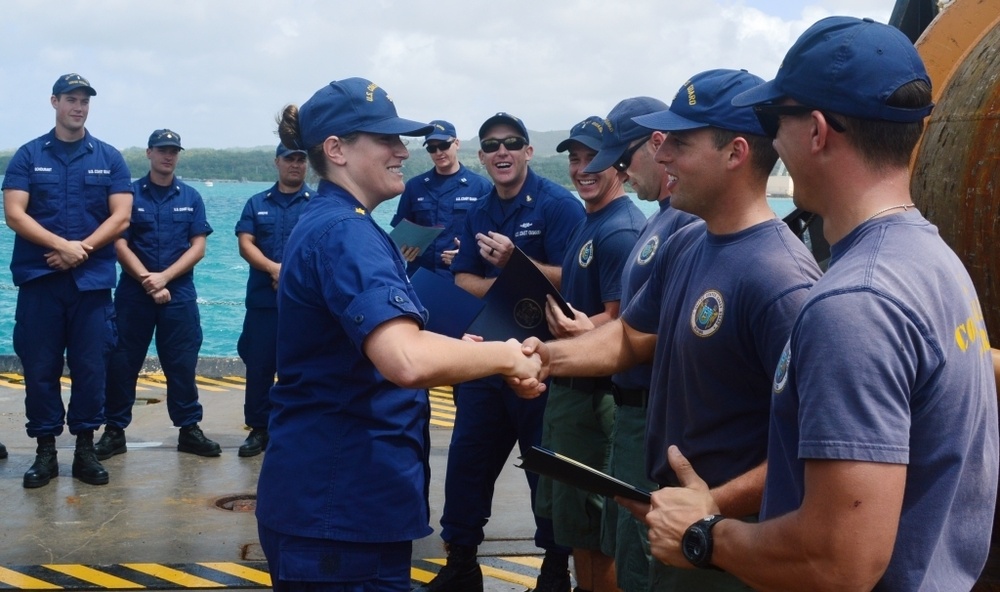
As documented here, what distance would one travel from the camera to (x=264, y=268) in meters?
8.18

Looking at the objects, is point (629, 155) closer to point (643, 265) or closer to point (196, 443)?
point (643, 265)

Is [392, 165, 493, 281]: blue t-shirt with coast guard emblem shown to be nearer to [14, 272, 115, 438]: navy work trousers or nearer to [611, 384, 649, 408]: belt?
[14, 272, 115, 438]: navy work trousers

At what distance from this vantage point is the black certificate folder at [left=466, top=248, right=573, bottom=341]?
4153 mm

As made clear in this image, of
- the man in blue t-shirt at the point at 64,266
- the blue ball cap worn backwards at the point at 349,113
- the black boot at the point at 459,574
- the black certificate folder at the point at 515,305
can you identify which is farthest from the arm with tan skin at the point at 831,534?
the man in blue t-shirt at the point at 64,266

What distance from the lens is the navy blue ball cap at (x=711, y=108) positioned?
304cm

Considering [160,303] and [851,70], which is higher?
[851,70]

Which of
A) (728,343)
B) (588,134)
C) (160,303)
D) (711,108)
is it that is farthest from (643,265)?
(160,303)

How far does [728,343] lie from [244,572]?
3.68m

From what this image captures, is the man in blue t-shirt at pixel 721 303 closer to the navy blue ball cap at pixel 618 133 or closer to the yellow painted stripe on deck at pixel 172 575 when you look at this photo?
the navy blue ball cap at pixel 618 133

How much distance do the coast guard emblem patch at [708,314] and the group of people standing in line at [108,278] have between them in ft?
17.1

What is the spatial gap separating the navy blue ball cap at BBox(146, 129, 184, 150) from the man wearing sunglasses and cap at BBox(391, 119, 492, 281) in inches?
68.7

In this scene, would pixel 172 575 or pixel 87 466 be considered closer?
pixel 172 575

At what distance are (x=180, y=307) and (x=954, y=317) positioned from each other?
7.00m

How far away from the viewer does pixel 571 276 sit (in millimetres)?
5266
